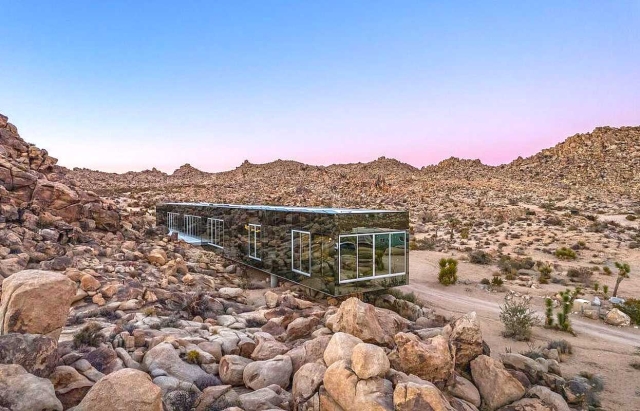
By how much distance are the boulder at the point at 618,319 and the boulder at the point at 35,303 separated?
57.6 feet

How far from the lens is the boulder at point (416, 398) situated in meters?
6.13

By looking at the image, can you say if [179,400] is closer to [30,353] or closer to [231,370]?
[231,370]

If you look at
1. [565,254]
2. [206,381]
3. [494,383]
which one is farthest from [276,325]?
[565,254]

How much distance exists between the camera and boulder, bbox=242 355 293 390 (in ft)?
25.3

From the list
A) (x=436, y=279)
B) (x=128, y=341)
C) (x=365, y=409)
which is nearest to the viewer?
(x=365, y=409)

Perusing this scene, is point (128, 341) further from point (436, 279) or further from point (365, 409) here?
point (436, 279)

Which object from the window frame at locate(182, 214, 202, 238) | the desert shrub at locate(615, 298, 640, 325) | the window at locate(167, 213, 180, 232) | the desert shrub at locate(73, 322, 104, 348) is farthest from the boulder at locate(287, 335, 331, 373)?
the window at locate(167, 213, 180, 232)

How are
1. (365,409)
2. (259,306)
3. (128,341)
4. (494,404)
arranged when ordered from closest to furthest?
1. (365,409)
2. (494,404)
3. (128,341)
4. (259,306)

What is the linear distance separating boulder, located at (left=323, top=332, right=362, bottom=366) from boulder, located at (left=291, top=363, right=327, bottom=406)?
0.23 m

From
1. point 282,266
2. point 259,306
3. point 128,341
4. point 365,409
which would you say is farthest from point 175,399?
point 282,266

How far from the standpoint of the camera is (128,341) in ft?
28.3

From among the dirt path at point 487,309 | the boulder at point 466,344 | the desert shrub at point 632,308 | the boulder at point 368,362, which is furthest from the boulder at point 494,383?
the desert shrub at point 632,308

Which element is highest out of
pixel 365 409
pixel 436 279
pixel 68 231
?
pixel 68 231

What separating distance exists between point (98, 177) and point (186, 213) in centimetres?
8275
